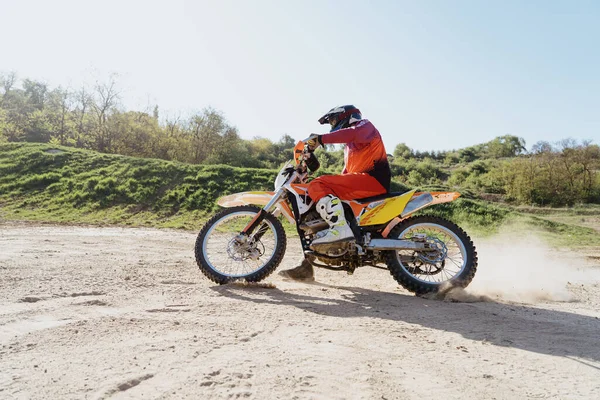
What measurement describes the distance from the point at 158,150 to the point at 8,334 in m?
32.6

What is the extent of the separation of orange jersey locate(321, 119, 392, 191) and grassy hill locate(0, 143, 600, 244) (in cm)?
994

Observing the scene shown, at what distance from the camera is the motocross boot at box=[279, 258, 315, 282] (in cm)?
591

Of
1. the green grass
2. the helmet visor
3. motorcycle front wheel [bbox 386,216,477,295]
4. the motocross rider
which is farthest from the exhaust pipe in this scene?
the green grass

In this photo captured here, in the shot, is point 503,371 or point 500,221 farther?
point 500,221

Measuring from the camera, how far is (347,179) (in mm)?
5094

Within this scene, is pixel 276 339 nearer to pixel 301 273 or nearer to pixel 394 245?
pixel 394 245

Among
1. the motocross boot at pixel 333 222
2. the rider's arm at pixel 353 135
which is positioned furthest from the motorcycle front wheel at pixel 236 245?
the rider's arm at pixel 353 135

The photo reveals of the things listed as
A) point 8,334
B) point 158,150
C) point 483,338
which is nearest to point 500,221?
point 483,338

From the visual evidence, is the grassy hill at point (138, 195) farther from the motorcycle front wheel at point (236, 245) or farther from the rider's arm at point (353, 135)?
the rider's arm at point (353, 135)

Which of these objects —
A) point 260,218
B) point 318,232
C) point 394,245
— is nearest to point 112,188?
point 260,218

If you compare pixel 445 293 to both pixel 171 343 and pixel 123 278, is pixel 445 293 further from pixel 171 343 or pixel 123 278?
pixel 123 278

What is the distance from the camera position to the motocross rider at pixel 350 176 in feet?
16.1

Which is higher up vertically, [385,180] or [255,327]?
[385,180]

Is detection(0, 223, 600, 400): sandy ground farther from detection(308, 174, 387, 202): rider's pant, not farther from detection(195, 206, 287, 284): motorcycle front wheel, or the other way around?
detection(308, 174, 387, 202): rider's pant
